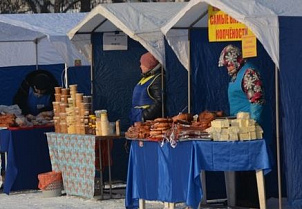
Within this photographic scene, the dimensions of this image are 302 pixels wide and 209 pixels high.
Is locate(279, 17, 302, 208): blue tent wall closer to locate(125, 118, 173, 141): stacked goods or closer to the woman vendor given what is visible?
the woman vendor

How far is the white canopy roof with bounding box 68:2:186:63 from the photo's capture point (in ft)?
42.3

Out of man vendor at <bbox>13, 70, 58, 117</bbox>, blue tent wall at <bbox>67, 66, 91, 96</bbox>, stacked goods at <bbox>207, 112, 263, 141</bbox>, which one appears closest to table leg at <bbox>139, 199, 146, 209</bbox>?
stacked goods at <bbox>207, 112, 263, 141</bbox>

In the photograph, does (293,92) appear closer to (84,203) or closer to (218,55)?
(218,55)

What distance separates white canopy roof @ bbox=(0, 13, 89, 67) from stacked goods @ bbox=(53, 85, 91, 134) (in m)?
2.16

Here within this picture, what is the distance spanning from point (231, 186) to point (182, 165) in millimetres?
1258

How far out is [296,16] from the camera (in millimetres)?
10344

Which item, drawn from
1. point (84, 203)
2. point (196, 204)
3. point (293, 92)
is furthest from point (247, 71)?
point (84, 203)

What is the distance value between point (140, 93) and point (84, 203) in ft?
5.29

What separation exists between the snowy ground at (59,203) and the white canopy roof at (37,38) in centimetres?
278

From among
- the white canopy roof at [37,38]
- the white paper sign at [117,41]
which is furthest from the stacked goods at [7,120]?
the white canopy roof at [37,38]

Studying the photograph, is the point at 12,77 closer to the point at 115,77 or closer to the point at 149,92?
the point at 115,77

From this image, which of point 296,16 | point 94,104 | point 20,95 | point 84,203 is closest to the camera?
point 296,16

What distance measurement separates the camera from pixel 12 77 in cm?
2019

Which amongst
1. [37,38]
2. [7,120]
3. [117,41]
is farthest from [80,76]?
[117,41]
